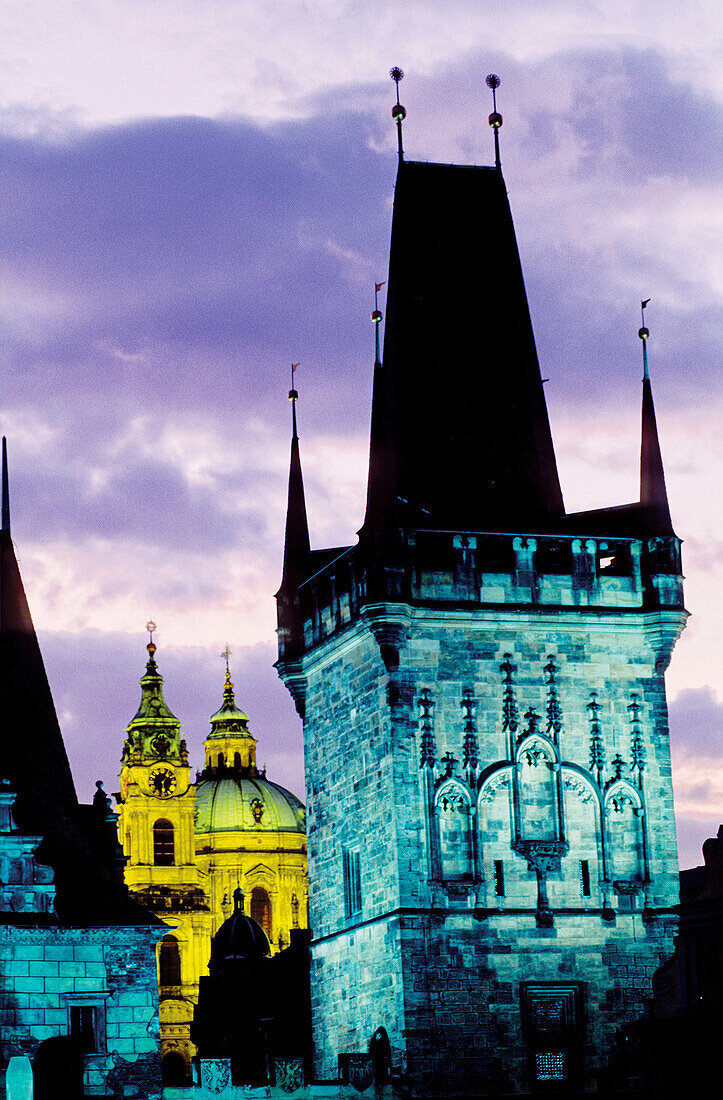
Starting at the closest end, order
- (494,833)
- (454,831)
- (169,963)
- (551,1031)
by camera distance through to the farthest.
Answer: (551,1031) → (454,831) → (494,833) → (169,963)

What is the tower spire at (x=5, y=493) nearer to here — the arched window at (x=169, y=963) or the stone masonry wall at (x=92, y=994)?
the stone masonry wall at (x=92, y=994)

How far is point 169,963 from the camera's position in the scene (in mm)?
111125

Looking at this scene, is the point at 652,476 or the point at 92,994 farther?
the point at 652,476

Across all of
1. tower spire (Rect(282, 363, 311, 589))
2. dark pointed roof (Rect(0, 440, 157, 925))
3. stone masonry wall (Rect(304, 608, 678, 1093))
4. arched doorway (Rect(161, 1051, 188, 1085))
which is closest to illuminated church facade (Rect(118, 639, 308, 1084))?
arched doorway (Rect(161, 1051, 188, 1085))

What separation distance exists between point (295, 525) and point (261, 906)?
6780 centimetres

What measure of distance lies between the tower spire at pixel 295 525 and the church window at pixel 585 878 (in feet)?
32.4

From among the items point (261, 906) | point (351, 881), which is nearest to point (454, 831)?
→ point (351, 881)

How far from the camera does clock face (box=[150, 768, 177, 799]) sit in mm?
113000

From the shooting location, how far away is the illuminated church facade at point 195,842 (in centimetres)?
11119

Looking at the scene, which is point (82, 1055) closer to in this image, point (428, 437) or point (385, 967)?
point (385, 967)

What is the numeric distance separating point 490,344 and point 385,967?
1374cm

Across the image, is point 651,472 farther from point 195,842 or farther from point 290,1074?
point 195,842

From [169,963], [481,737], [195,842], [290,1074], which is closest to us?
[481,737]

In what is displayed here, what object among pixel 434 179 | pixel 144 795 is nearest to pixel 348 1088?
pixel 434 179
